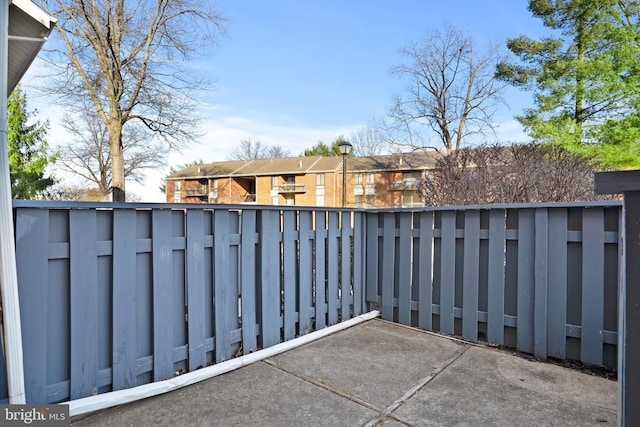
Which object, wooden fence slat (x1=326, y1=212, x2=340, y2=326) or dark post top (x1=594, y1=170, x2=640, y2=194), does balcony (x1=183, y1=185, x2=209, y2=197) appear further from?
dark post top (x1=594, y1=170, x2=640, y2=194)

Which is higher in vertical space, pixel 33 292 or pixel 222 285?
pixel 33 292

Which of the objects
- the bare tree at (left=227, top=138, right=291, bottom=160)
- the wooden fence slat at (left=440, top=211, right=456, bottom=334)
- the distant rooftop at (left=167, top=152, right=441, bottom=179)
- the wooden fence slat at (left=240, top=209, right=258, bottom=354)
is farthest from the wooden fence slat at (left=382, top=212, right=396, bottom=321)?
the bare tree at (left=227, top=138, right=291, bottom=160)

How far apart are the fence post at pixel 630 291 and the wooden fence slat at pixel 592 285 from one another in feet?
5.19

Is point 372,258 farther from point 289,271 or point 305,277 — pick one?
point 289,271

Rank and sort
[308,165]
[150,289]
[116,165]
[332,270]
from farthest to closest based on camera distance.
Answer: [308,165]
[116,165]
[332,270]
[150,289]

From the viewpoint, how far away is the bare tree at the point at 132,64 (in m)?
13.4

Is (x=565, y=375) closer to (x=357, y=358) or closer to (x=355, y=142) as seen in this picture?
(x=357, y=358)

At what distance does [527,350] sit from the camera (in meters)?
2.85

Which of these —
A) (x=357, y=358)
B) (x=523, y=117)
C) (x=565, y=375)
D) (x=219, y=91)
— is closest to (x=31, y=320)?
(x=357, y=358)

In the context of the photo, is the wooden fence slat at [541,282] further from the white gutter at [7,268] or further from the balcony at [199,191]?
the balcony at [199,191]

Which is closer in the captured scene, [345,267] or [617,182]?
[617,182]

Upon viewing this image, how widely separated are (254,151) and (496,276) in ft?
141

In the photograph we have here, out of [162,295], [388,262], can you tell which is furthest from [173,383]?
[388,262]

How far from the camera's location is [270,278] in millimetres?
2932
